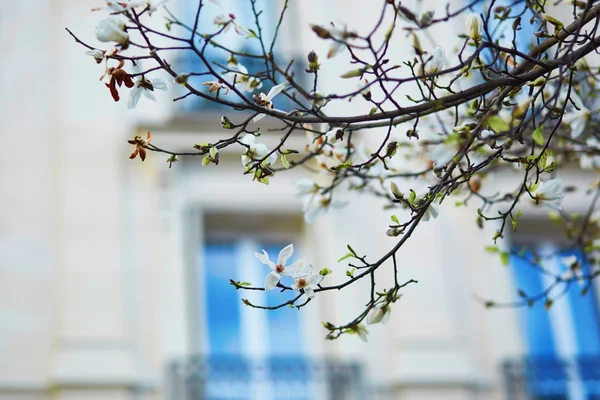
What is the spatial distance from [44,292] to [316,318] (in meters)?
2.08

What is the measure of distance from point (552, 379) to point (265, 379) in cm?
221

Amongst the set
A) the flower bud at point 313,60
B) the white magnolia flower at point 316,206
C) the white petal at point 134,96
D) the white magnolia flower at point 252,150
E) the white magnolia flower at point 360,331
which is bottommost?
the white magnolia flower at point 360,331

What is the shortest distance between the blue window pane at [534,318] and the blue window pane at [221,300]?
229 centimetres

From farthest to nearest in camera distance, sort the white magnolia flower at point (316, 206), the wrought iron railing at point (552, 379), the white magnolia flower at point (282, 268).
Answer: the wrought iron railing at point (552, 379), the white magnolia flower at point (316, 206), the white magnolia flower at point (282, 268)

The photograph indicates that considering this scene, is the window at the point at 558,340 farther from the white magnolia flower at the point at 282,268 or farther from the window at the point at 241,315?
the white magnolia flower at the point at 282,268

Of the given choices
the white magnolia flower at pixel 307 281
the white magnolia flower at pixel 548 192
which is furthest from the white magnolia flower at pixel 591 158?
the white magnolia flower at pixel 307 281

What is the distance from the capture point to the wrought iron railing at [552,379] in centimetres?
794

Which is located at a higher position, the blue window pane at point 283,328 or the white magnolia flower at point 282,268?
the blue window pane at point 283,328

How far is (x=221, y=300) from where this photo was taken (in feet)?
27.1

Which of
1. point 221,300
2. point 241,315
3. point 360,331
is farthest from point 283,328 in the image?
point 360,331

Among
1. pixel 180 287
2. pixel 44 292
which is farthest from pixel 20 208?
pixel 180 287

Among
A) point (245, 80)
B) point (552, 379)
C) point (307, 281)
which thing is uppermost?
point (245, 80)

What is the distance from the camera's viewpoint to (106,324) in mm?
7609

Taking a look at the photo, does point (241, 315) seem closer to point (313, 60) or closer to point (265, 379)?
point (265, 379)
